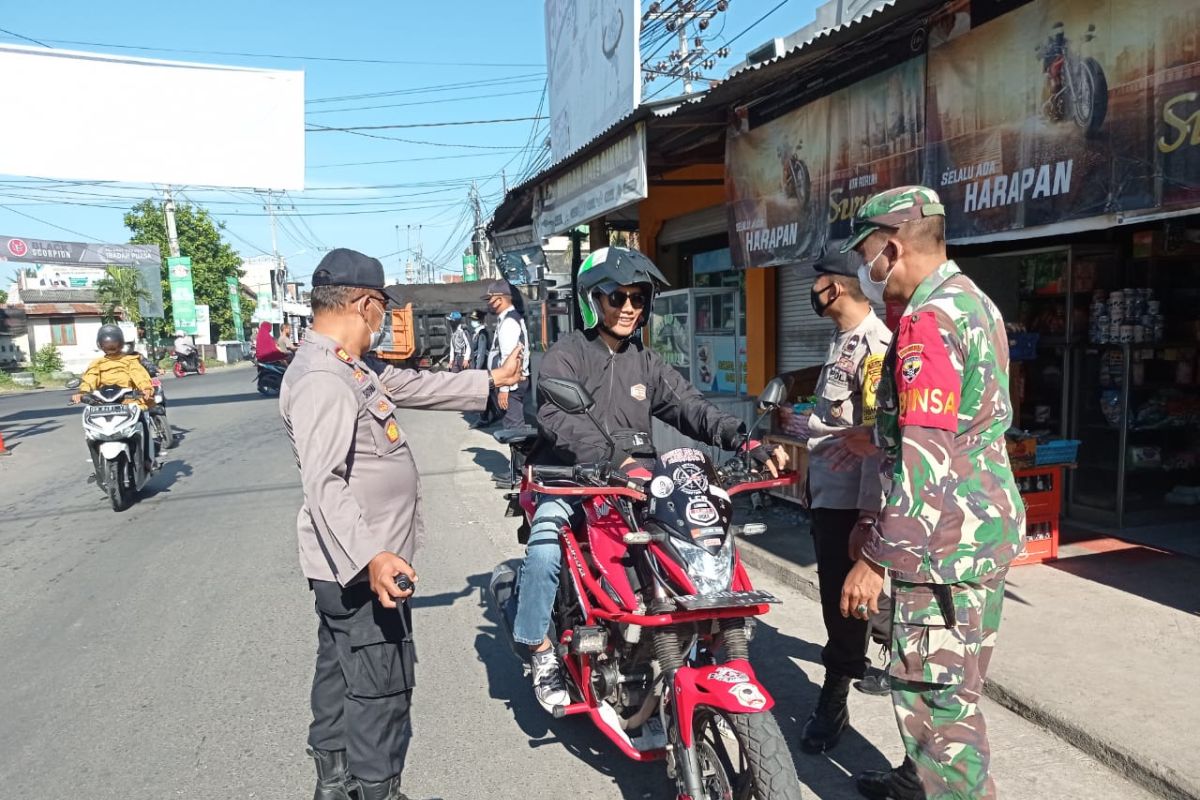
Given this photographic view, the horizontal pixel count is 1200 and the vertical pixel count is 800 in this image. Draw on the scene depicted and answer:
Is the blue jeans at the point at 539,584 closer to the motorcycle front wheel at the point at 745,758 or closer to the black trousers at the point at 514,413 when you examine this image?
the motorcycle front wheel at the point at 745,758

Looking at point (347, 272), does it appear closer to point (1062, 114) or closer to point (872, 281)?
point (872, 281)

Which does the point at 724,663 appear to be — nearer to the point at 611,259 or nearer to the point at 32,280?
the point at 611,259

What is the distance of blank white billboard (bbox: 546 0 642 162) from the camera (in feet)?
34.4

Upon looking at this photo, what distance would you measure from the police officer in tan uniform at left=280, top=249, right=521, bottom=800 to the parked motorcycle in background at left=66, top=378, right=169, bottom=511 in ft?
20.2

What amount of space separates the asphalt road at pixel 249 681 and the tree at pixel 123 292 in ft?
105

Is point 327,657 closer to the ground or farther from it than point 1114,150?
closer to the ground

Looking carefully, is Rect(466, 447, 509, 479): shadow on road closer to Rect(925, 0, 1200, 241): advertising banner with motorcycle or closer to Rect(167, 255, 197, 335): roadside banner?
Rect(925, 0, 1200, 241): advertising banner with motorcycle

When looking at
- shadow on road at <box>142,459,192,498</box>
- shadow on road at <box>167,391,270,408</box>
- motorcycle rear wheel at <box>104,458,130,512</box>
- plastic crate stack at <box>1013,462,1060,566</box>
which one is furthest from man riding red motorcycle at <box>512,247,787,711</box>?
shadow on road at <box>167,391,270,408</box>

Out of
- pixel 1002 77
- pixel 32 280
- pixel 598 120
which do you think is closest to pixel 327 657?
pixel 1002 77

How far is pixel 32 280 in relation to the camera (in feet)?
162

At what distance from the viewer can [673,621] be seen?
7.93 feet

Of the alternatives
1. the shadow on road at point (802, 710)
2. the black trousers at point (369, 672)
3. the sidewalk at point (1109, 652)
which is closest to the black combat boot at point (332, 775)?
the black trousers at point (369, 672)

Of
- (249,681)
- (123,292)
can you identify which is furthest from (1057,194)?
(123,292)

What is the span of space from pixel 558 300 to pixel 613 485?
45.5ft
